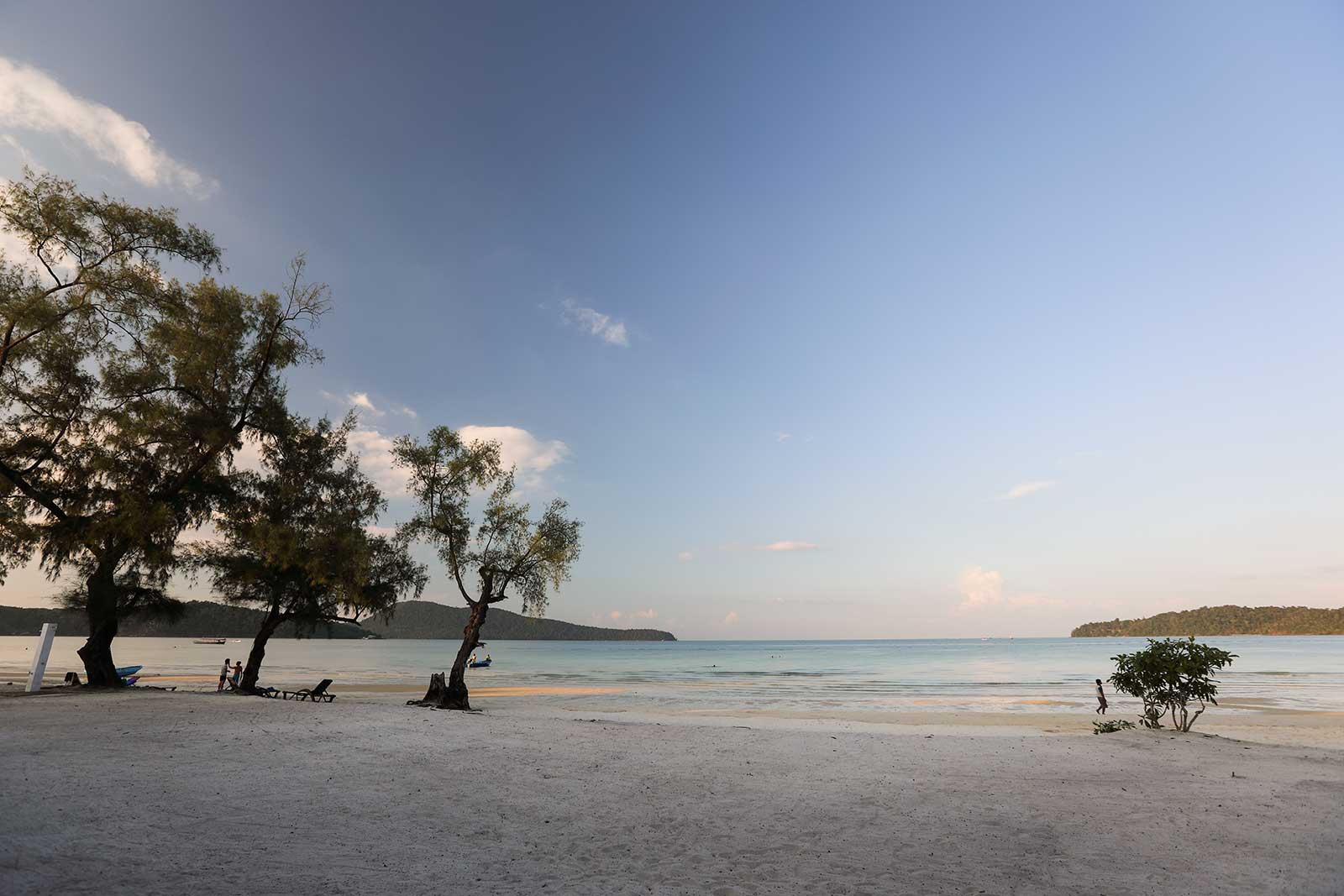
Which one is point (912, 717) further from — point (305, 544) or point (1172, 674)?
point (305, 544)

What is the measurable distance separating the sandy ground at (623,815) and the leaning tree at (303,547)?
30.1 ft

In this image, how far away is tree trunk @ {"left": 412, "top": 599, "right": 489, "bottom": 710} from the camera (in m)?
26.1

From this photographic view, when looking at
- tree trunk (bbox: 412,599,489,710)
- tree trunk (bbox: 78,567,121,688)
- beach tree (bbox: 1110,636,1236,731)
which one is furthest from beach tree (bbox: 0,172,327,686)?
beach tree (bbox: 1110,636,1236,731)

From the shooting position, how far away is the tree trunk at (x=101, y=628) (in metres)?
24.4

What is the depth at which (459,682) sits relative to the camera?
87.3 feet

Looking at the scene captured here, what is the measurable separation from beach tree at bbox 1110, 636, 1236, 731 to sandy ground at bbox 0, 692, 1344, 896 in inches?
105

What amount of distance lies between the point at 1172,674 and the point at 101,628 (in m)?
36.2

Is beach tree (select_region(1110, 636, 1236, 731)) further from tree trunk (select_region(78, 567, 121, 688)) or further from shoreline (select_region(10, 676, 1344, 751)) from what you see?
tree trunk (select_region(78, 567, 121, 688))

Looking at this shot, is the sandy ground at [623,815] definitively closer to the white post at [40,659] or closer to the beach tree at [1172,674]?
the beach tree at [1172,674]

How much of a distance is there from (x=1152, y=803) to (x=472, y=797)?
36.2 ft

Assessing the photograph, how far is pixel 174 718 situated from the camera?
55.1 feet

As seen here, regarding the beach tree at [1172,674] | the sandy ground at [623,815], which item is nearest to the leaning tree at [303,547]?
the sandy ground at [623,815]

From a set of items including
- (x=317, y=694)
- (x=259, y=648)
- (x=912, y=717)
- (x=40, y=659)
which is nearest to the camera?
(x=40, y=659)

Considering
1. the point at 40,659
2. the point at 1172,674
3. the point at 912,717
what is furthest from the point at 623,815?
the point at 40,659
